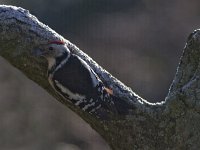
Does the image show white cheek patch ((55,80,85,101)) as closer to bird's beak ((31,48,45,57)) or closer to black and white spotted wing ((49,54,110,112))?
black and white spotted wing ((49,54,110,112))

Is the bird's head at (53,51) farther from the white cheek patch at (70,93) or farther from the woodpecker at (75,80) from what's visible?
the white cheek patch at (70,93)

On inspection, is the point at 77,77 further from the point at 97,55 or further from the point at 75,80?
the point at 97,55

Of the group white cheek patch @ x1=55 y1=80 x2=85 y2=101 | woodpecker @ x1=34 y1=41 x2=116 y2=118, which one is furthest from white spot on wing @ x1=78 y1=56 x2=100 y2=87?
white cheek patch @ x1=55 y1=80 x2=85 y2=101

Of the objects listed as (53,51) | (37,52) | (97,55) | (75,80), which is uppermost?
(37,52)

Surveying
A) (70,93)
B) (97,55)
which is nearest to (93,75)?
(70,93)

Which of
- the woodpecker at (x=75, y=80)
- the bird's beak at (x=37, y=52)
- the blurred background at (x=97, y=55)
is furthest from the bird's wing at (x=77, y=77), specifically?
the blurred background at (x=97, y=55)

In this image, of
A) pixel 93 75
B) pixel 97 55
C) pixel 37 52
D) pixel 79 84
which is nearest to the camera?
pixel 37 52
